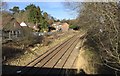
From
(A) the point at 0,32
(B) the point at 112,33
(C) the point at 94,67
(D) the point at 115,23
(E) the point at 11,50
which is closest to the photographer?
(D) the point at 115,23

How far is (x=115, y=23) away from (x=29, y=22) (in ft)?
210

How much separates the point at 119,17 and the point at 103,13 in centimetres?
54

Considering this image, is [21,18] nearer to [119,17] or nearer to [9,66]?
A: [9,66]

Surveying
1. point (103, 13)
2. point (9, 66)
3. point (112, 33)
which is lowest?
point (9, 66)

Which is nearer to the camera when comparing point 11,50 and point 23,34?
point 11,50

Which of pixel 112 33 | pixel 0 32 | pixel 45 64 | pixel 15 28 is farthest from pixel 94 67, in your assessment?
pixel 15 28

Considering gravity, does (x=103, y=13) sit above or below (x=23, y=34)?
above

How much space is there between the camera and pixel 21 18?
7044 cm

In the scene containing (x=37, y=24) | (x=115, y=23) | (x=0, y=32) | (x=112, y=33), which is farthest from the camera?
(x=37, y=24)

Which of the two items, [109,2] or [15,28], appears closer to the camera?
[109,2]

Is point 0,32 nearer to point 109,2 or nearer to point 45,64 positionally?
point 45,64

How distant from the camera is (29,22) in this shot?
227 feet

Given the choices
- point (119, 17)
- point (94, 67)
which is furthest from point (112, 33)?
point (94, 67)

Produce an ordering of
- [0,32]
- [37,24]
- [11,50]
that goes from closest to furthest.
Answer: [11,50] → [0,32] → [37,24]
